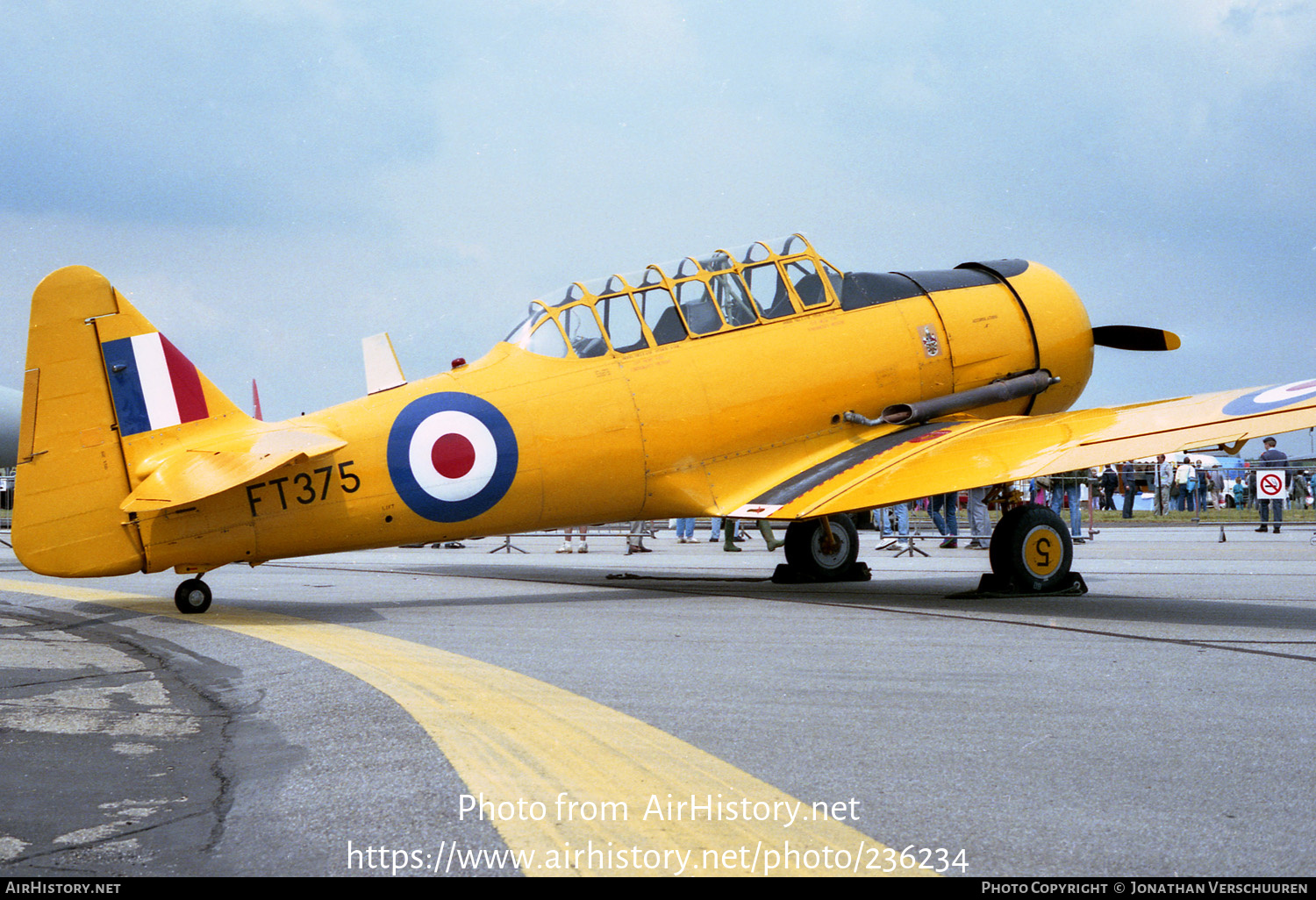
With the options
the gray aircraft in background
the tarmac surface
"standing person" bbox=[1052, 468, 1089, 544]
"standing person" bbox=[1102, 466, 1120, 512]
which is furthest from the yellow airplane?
"standing person" bbox=[1102, 466, 1120, 512]

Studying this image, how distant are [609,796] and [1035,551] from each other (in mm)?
7279

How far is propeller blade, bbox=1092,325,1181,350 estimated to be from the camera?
1245cm

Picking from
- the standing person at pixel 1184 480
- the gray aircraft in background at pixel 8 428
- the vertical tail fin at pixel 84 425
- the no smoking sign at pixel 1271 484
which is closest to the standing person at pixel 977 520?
the no smoking sign at pixel 1271 484

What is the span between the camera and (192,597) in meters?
8.55

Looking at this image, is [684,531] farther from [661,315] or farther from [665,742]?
[665,742]

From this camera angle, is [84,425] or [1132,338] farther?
[1132,338]

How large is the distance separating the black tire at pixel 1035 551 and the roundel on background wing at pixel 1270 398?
6.07 feet

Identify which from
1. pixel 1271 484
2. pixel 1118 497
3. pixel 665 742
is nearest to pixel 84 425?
pixel 665 742

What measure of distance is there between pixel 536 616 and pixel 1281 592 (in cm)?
671

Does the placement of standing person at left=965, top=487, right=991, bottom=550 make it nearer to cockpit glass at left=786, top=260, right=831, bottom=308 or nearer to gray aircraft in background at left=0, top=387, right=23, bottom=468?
cockpit glass at left=786, top=260, right=831, bottom=308

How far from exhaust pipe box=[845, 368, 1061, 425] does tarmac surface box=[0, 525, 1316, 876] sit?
2908mm

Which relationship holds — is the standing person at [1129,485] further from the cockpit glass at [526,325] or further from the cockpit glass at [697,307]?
the cockpit glass at [526,325]

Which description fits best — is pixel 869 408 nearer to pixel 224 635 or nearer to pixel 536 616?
pixel 536 616

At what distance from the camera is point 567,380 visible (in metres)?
9.45
